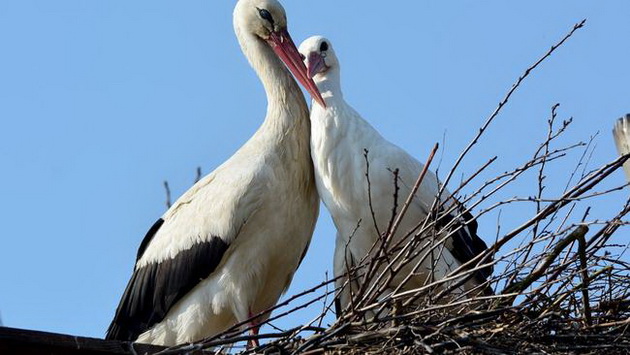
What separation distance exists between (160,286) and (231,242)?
18.9 inches

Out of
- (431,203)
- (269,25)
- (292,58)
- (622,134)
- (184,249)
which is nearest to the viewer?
(622,134)

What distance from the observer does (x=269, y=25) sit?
855 cm

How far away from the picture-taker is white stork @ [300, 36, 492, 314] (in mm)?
7793

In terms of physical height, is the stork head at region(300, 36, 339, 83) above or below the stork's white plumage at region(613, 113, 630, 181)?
above

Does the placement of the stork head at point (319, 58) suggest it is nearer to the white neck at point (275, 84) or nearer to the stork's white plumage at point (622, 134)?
the white neck at point (275, 84)

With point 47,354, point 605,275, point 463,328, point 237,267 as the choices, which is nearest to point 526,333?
point 463,328

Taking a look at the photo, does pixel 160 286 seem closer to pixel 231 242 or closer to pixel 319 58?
pixel 231 242

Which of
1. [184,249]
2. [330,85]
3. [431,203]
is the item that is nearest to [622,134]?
[431,203]

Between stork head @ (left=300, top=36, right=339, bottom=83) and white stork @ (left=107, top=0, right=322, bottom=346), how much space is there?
0.07 m

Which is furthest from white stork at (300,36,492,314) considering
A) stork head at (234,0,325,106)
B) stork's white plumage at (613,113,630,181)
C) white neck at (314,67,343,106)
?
stork's white plumage at (613,113,630,181)

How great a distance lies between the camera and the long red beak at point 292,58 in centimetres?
816

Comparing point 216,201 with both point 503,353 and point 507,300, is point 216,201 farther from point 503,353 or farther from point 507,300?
point 503,353

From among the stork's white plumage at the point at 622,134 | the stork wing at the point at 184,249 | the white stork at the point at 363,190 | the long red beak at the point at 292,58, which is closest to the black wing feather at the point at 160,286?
the stork wing at the point at 184,249

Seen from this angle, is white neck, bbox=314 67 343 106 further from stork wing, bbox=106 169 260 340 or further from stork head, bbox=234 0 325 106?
stork wing, bbox=106 169 260 340
